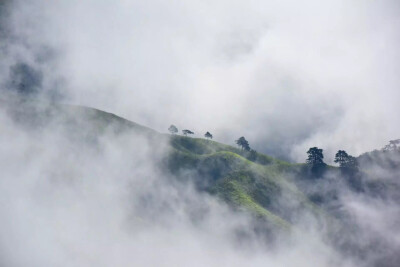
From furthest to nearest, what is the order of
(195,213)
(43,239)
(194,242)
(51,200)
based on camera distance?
(195,213), (194,242), (51,200), (43,239)

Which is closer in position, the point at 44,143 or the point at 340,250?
the point at 340,250

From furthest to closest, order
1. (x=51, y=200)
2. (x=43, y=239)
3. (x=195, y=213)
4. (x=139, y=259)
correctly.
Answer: (x=195, y=213), (x=51, y=200), (x=139, y=259), (x=43, y=239)

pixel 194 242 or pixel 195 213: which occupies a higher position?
pixel 195 213

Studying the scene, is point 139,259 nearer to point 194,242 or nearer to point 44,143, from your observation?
point 194,242

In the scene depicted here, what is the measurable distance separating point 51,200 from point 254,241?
375ft

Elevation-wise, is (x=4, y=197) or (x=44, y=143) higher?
(x=44, y=143)

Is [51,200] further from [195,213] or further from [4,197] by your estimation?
[195,213]

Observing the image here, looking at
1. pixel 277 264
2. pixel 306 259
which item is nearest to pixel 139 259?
pixel 277 264

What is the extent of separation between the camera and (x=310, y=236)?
184 metres

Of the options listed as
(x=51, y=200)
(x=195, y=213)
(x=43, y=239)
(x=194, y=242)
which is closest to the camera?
(x=43, y=239)

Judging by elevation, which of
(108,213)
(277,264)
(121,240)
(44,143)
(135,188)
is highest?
(44,143)

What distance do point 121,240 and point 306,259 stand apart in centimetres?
10093

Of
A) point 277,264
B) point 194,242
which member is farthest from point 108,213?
point 277,264

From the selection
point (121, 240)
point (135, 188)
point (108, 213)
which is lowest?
point (121, 240)
